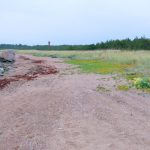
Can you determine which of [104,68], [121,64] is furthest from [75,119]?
[121,64]

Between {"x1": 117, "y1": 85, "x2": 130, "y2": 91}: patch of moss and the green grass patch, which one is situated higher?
{"x1": 117, "y1": 85, "x2": 130, "y2": 91}: patch of moss

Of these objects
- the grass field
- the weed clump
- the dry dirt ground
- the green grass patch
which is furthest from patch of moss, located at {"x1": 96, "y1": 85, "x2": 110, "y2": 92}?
the green grass patch

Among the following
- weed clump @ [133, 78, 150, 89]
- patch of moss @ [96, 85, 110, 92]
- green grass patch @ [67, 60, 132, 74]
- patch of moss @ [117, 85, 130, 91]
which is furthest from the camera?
green grass patch @ [67, 60, 132, 74]

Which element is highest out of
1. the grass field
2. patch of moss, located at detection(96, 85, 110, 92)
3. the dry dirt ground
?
patch of moss, located at detection(96, 85, 110, 92)

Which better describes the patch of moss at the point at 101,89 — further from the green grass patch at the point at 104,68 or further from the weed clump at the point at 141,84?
the green grass patch at the point at 104,68

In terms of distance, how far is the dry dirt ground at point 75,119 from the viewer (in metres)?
9.43

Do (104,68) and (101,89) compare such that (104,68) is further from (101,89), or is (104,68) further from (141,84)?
(101,89)

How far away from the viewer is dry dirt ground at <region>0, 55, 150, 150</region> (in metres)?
9.43

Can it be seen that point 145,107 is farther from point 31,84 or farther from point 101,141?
point 31,84

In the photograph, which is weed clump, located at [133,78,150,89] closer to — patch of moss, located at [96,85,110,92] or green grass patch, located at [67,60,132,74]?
patch of moss, located at [96,85,110,92]

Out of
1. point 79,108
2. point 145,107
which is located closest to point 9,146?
point 79,108

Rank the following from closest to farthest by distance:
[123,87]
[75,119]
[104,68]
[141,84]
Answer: [75,119]
[123,87]
[141,84]
[104,68]

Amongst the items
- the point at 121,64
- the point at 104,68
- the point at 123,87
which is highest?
the point at 123,87

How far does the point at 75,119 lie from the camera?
1075 centimetres
